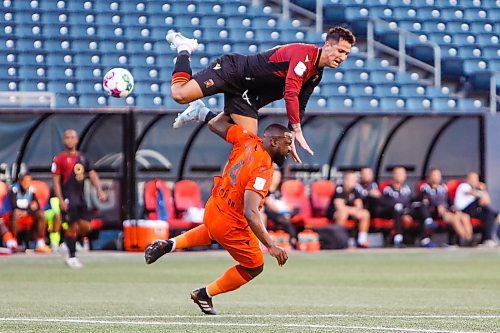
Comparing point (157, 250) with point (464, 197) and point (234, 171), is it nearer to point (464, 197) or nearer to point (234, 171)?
point (234, 171)

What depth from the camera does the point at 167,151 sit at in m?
21.9

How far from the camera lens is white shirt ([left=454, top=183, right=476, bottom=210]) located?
21969mm

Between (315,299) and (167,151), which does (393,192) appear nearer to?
(167,151)

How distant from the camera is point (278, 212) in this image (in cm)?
2080

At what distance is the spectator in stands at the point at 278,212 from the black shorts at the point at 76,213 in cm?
484

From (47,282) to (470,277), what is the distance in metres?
5.20

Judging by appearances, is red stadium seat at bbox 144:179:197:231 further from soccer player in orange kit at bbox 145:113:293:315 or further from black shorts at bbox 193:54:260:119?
soccer player in orange kit at bbox 145:113:293:315

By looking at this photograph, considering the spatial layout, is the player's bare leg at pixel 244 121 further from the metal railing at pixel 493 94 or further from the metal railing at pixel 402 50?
the metal railing at pixel 493 94

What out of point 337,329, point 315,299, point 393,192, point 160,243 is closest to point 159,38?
point 393,192

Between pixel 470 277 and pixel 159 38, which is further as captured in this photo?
pixel 159 38

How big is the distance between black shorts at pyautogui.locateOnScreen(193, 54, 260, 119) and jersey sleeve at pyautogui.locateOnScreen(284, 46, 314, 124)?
0.47m

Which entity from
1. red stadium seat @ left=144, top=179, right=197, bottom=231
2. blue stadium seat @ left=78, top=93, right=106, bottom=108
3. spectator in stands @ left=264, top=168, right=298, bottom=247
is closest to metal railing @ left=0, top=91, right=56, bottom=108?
blue stadium seat @ left=78, top=93, right=106, bottom=108

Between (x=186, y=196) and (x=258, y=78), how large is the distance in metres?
11.7

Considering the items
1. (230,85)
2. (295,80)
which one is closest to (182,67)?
(230,85)
